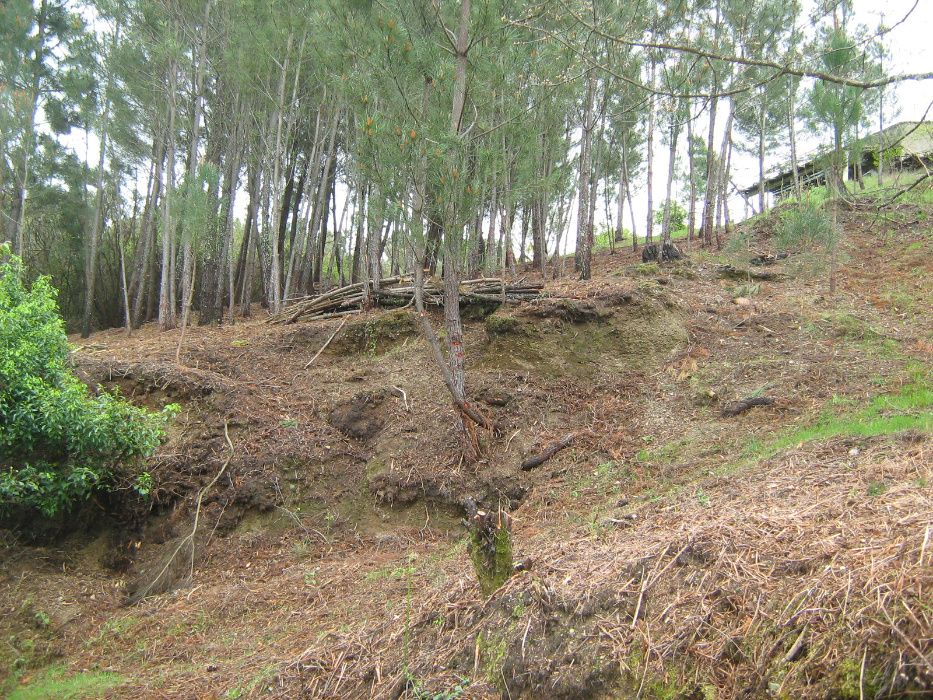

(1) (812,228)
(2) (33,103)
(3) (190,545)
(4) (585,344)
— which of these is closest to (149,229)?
(2) (33,103)

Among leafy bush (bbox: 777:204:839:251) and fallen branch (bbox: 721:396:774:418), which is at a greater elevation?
leafy bush (bbox: 777:204:839:251)

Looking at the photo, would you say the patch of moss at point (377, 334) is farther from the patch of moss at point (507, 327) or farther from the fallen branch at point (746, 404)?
the fallen branch at point (746, 404)

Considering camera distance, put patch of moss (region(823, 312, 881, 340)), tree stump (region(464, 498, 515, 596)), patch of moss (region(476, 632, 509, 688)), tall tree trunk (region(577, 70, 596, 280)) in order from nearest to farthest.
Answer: patch of moss (region(476, 632, 509, 688)) → tree stump (region(464, 498, 515, 596)) → patch of moss (region(823, 312, 881, 340)) → tall tree trunk (region(577, 70, 596, 280))

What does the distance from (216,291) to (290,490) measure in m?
8.74

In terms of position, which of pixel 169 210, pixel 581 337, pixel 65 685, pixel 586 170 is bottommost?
pixel 65 685

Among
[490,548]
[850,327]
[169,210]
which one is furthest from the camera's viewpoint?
[169,210]

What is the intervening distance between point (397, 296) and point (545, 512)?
550cm

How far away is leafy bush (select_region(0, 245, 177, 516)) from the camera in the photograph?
20.9ft

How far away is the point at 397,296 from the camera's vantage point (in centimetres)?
1099

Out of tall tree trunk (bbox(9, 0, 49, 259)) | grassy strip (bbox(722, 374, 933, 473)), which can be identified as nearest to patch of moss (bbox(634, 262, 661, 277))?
grassy strip (bbox(722, 374, 933, 473))

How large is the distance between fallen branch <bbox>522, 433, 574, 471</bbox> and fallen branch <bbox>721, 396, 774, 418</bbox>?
5.85ft

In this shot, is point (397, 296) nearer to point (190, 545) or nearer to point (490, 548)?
point (190, 545)

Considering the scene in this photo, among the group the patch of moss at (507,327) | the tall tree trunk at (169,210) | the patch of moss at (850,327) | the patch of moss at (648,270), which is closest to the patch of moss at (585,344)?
the patch of moss at (507,327)

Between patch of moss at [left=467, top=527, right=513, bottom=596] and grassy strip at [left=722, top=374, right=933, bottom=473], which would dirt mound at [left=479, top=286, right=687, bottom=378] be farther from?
patch of moss at [left=467, top=527, right=513, bottom=596]
